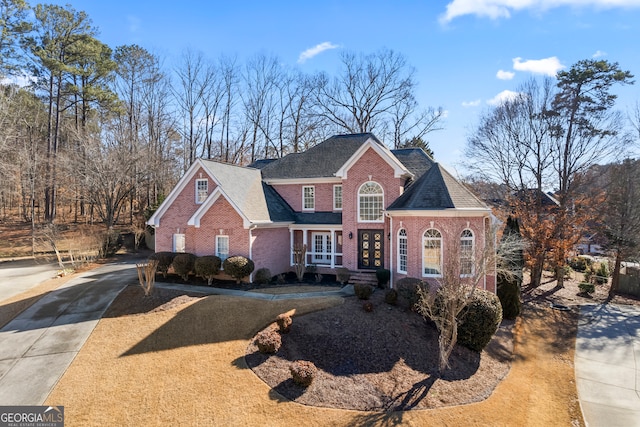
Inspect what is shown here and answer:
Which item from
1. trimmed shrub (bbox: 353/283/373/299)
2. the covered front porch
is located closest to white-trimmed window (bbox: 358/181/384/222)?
the covered front porch

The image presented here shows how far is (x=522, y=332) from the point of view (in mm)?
16312

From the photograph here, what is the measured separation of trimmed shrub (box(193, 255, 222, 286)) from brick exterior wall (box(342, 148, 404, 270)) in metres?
7.42

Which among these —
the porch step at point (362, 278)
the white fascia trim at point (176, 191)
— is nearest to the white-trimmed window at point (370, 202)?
the porch step at point (362, 278)

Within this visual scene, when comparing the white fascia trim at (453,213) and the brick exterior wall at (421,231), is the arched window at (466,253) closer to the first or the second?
the brick exterior wall at (421,231)

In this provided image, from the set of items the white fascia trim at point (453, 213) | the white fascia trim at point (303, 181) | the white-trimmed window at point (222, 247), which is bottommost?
the white-trimmed window at point (222, 247)

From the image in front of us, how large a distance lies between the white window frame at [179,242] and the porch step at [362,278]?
35.6 ft

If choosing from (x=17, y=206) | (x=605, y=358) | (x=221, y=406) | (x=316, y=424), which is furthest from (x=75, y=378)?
(x=17, y=206)

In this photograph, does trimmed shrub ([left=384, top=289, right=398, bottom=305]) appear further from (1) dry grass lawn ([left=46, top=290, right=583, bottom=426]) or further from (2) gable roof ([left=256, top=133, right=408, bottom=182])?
(2) gable roof ([left=256, top=133, right=408, bottom=182])

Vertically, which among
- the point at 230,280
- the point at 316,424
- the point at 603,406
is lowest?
the point at 603,406

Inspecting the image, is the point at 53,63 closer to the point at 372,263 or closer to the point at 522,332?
the point at 372,263

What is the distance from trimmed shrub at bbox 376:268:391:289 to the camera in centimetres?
1741

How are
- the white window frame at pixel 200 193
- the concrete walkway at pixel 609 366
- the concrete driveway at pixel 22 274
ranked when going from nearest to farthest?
the concrete walkway at pixel 609 366, the concrete driveway at pixel 22 274, the white window frame at pixel 200 193

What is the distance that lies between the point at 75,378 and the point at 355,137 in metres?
20.9

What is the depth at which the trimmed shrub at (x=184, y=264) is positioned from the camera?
18.5 meters
